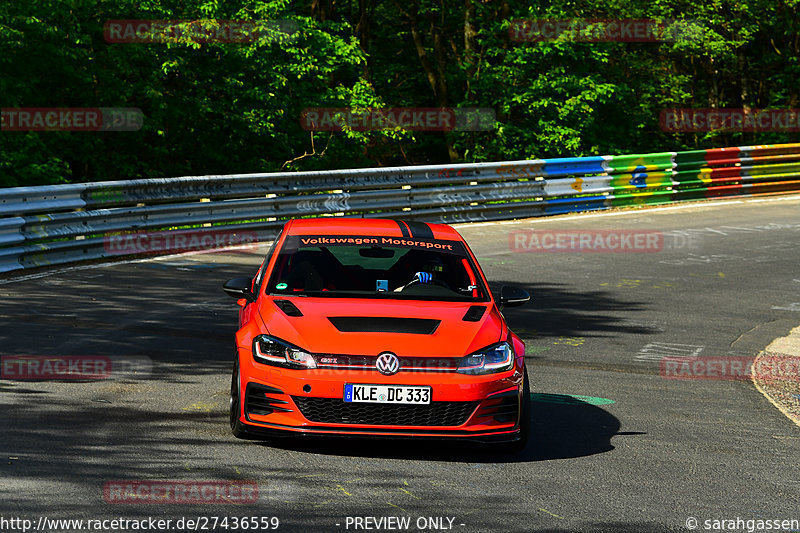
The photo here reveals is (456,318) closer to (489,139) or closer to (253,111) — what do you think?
(253,111)

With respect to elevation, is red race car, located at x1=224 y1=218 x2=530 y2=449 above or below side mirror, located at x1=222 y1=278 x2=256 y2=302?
below

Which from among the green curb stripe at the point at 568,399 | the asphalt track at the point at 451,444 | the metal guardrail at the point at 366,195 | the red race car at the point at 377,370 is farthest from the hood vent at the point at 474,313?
the metal guardrail at the point at 366,195

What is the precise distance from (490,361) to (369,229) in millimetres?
1990

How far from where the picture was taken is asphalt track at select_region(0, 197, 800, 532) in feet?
20.5

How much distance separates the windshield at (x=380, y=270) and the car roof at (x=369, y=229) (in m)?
0.09

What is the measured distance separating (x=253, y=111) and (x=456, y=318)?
18322 millimetres

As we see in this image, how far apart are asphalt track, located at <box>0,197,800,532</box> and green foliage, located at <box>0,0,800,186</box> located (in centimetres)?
842

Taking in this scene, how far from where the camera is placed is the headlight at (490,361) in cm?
731

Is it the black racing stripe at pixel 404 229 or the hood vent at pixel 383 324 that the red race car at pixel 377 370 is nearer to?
the hood vent at pixel 383 324

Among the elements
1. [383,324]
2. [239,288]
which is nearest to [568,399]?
[383,324]


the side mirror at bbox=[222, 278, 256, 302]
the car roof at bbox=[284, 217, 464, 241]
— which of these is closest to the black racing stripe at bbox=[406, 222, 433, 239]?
the car roof at bbox=[284, 217, 464, 241]

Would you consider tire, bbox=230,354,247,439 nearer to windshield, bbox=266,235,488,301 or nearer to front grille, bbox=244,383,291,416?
front grille, bbox=244,383,291,416

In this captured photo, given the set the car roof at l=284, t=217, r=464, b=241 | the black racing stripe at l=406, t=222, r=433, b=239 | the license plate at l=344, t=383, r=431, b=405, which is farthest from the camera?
the black racing stripe at l=406, t=222, r=433, b=239

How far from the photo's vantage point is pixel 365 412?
7145 millimetres
